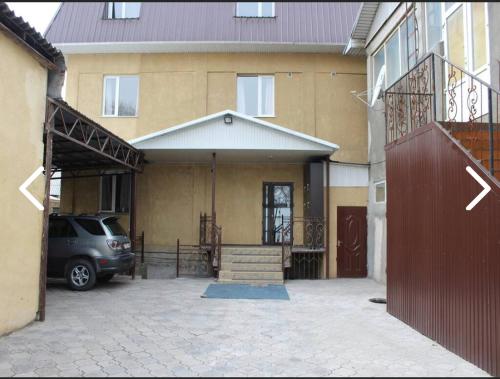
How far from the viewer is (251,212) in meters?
15.0

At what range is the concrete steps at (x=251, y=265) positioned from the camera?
40.5 feet

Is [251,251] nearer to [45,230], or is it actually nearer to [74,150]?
[74,150]

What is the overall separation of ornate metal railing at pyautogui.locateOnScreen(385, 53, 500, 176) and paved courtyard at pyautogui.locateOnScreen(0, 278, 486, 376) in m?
2.76

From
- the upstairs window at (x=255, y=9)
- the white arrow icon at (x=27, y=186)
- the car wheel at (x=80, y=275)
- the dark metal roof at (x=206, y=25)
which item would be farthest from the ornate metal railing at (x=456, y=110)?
the car wheel at (x=80, y=275)

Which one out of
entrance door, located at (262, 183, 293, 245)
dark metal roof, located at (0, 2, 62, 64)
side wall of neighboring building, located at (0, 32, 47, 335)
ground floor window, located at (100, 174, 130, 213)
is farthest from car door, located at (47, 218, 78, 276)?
entrance door, located at (262, 183, 293, 245)

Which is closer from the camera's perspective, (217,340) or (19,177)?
(217,340)

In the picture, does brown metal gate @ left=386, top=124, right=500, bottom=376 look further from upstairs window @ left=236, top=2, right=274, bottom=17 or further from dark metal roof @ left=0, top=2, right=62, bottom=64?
upstairs window @ left=236, top=2, right=274, bottom=17

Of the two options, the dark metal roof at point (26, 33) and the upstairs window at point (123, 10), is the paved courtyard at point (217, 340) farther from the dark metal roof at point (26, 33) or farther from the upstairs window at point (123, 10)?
the upstairs window at point (123, 10)

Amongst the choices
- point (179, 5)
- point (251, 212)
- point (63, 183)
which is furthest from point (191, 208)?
point (179, 5)

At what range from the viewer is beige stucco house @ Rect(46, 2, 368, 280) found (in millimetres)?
14883

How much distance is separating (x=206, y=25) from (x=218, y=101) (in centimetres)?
263

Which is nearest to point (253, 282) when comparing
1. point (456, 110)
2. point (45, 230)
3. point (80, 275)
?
point (80, 275)

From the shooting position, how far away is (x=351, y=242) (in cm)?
1389

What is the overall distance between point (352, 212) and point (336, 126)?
9.48ft
